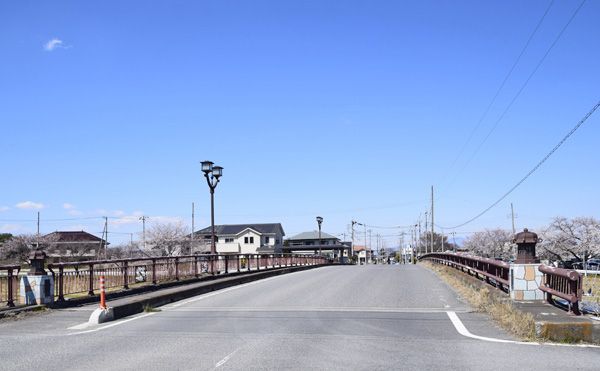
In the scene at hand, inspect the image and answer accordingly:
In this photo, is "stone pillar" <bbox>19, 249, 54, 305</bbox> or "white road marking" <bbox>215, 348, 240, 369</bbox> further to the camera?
"stone pillar" <bbox>19, 249, 54, 305</bbox>

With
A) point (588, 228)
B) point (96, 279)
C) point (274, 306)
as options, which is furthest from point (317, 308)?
point (588, 228)

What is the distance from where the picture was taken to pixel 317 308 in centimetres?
1355

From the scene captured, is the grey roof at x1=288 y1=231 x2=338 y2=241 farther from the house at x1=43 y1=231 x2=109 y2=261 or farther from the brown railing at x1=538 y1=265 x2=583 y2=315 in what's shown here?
the brown railing at x1=538 y1=265 x2=583 y2=315

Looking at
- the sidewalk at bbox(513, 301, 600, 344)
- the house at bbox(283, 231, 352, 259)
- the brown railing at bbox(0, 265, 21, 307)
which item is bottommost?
the house at bbox(283, 231, 352, 259)

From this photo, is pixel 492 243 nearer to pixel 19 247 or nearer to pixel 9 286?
pixel 19 247

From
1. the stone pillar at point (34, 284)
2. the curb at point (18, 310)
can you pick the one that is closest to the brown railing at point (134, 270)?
the stone pillar at point (34, 284)

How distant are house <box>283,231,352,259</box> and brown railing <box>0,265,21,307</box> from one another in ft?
324

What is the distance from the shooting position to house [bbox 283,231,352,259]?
114 m

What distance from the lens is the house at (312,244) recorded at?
114 m

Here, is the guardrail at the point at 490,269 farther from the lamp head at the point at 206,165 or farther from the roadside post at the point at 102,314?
the lamp head at the point at 206,165

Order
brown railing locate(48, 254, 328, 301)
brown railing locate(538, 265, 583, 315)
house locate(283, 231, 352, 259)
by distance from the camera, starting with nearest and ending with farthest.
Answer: brown railing locate(538, 265, 583, 315) < brown railing locate(48, 254, 328, 301) < house locate(283, 231, 352, 259)

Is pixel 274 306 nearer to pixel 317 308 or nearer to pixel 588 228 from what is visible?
pixel 317 308

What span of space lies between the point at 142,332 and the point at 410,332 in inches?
192

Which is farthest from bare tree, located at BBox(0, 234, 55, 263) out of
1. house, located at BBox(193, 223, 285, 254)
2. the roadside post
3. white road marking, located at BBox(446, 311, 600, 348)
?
white road marking, located at BBox(446, 311, 600, 348)
